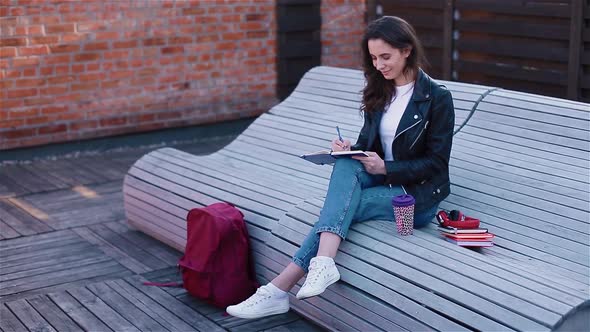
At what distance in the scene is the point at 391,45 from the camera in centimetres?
406

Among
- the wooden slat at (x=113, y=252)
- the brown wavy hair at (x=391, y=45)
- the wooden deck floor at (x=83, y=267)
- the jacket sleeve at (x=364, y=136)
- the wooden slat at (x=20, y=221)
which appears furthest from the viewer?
the wooden slat at (x=20, y=221)

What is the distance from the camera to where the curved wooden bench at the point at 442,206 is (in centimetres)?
352

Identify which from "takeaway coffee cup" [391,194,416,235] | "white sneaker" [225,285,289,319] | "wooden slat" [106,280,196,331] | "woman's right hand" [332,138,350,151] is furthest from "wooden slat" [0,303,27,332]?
"takeaway coffee cup" [391,194,416,235]

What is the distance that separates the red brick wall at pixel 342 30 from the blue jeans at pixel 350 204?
5549 millimetres

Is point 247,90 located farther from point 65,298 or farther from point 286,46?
point 65,298

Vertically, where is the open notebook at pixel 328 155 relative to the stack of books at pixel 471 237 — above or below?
above

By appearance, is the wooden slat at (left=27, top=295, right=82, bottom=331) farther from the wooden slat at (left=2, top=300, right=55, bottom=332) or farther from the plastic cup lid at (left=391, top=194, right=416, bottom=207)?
the plastic cup lid at (left=391, top=194, right=416, bottom=207)

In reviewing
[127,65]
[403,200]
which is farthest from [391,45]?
[127,65]

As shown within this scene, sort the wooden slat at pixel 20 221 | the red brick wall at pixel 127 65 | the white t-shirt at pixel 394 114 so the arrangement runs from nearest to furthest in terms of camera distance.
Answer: the white t-shirt at pixel 394 114
the wooden slat at pixel 20 221
the red brick wall at pixel 127 65

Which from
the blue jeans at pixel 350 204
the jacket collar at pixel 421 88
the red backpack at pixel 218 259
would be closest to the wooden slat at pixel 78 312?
the red backpack at pixel 218 259

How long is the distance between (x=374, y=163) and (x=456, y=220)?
44cm

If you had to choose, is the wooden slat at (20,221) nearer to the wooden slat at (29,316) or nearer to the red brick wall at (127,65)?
the wooden slat at (29,316)

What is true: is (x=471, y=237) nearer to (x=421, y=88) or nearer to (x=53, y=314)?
(x=421, y=88)

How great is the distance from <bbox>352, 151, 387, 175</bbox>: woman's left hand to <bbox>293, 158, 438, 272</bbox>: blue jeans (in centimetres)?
5
